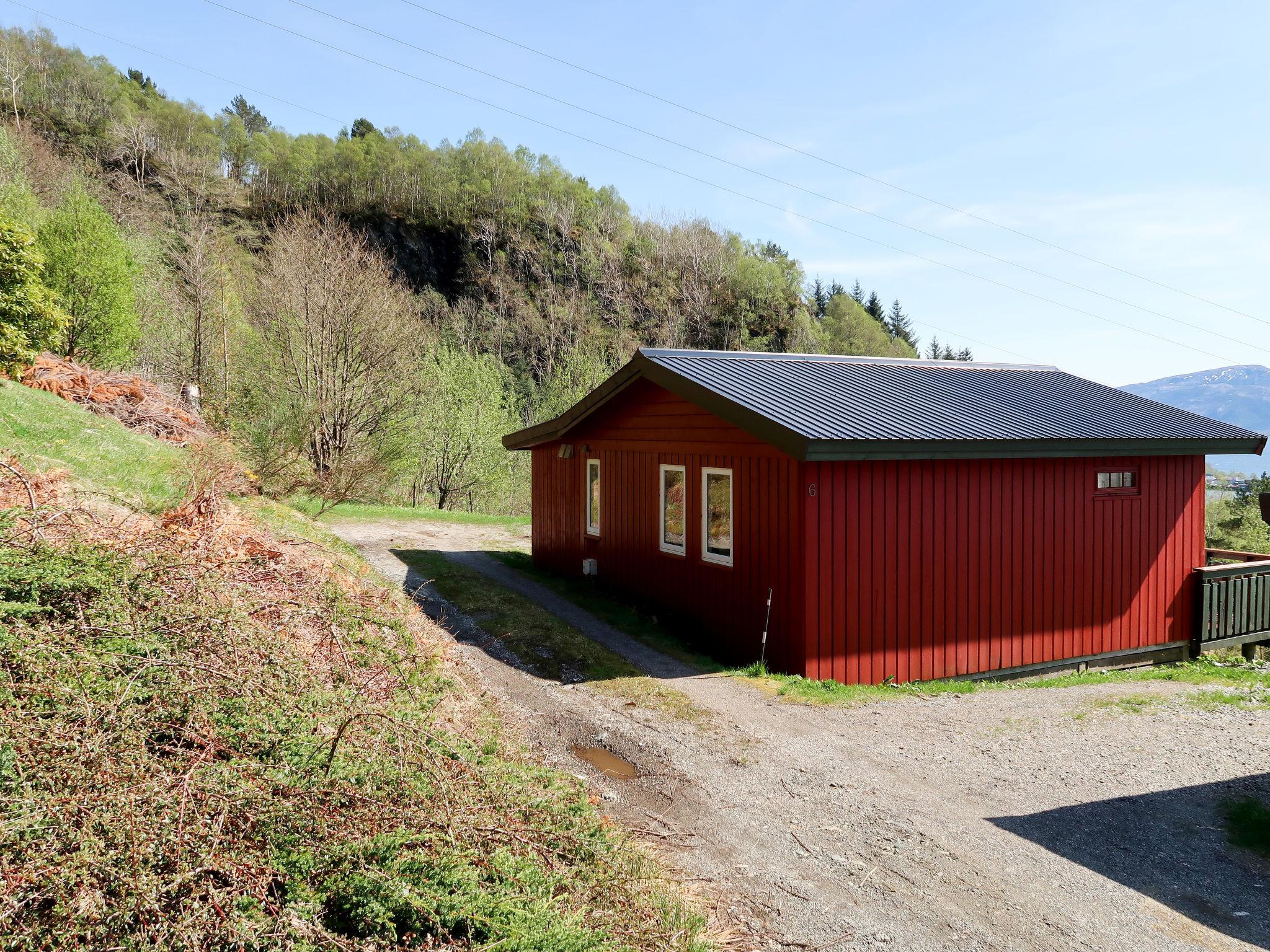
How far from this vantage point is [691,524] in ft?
32.9

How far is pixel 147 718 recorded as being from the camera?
11.3ft

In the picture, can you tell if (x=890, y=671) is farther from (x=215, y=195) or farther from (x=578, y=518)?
(x=215, y=195)

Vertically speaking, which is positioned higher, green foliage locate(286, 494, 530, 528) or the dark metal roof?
the dark metal roof

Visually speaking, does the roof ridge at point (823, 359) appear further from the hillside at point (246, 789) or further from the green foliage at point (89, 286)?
the green foliage at point (89, 286)

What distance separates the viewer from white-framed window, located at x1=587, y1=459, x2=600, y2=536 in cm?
1276

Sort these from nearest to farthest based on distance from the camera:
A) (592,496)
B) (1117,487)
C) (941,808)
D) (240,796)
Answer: (240,796) < (941,808) < (1117,487) < (592,496)

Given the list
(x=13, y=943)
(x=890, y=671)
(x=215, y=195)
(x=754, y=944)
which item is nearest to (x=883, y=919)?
(x=754, y=944)

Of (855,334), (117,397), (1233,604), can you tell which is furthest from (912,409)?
(855,334)

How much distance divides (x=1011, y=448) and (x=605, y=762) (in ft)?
19.5

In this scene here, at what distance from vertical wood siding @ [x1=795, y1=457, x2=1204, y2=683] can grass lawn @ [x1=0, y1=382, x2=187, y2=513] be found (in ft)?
22.2

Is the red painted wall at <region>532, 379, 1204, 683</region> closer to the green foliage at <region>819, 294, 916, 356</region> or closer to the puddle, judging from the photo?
the puddle

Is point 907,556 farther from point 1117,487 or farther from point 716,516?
point 1117,487

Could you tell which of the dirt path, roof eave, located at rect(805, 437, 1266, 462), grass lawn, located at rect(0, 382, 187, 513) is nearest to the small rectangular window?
roof eave, located at rect(805, 437, 1266, 462)

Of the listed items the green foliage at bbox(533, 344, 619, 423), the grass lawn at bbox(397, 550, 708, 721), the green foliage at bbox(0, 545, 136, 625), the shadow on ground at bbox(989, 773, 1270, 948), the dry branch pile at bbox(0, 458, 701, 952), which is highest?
the green foliage at bbox(533, 344, 619, 423)
